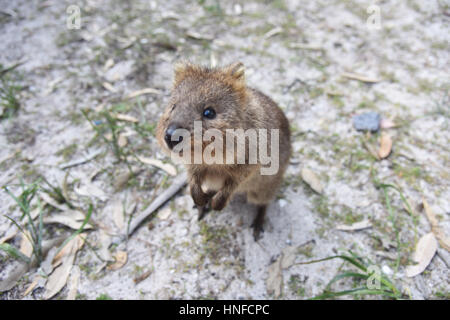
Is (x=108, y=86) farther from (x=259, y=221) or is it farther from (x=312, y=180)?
(x=312, y=180)

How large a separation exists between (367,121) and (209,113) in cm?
272

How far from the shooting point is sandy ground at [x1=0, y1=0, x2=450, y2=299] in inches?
121

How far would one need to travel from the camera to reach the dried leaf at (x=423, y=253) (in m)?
2.99

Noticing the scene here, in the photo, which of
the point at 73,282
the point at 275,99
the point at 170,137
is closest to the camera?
the point at 170,137

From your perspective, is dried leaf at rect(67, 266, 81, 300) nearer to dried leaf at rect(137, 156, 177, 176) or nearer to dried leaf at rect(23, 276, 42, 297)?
dried leaf at rect(23, 276, 42, 297)

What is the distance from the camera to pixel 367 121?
4.21 metres

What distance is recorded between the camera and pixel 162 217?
137 inches

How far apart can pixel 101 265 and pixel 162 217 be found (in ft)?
2.54

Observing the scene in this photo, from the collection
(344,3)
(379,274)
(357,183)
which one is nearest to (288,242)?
(379,274)

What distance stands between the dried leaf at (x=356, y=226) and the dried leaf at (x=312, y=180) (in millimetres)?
475

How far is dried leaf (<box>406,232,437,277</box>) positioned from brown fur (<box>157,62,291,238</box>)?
152cm

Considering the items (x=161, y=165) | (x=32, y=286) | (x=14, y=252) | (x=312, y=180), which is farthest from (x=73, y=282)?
(x=312, y=180)

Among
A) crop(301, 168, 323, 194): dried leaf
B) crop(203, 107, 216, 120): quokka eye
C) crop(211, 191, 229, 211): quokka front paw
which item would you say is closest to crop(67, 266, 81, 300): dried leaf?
crop(211, 191, 229, 211): quokka front paw
